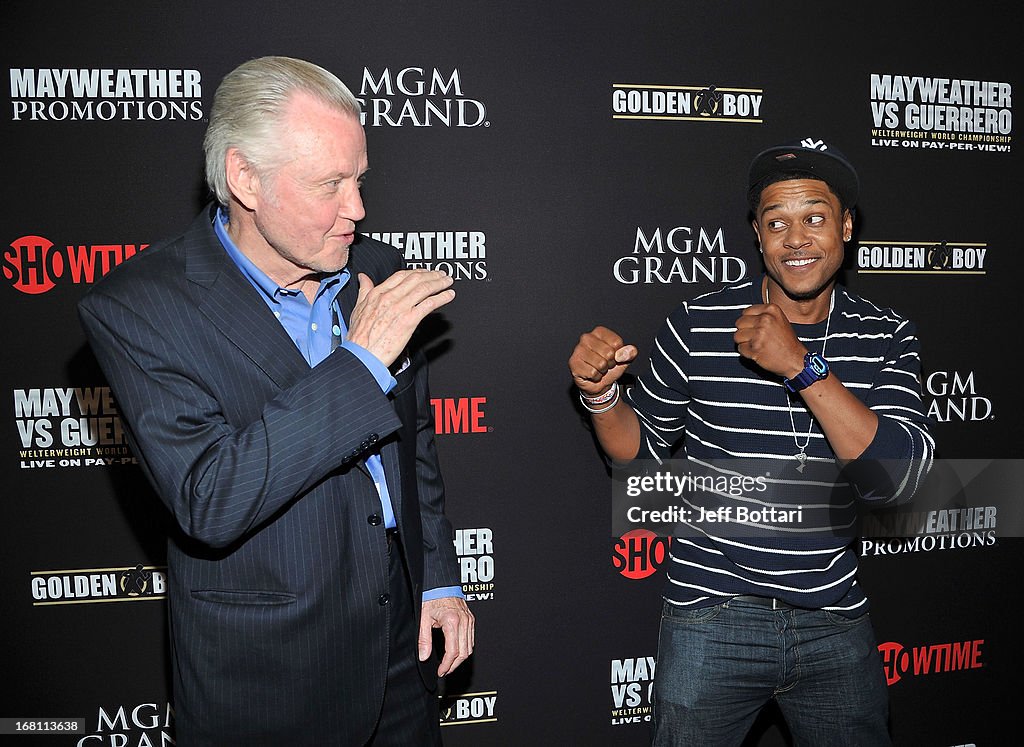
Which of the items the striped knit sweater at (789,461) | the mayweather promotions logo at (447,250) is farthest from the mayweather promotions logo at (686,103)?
the striped knit sweater at (789,461)

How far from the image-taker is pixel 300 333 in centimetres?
154

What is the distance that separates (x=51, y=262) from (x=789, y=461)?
1.98 m

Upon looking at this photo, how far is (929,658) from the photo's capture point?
9.06ft

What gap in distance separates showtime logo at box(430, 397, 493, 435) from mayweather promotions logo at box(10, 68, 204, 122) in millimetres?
1045

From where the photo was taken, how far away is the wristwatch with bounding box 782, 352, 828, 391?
1700 mm

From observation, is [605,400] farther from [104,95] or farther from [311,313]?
[104,95]

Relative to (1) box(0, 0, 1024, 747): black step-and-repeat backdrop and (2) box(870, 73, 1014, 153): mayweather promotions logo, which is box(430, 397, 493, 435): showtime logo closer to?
(1) box(0, 0, 1024, 747): black step-and-repeat backdrop

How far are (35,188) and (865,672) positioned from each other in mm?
2416

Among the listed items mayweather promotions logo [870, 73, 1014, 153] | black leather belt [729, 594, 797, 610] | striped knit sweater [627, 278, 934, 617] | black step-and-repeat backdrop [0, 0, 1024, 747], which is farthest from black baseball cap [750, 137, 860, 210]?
black leather belt [729, 594, 797, 610]

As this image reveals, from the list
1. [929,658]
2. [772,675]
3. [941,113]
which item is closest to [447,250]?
[772,675]

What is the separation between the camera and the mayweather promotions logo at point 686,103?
2.39 meters

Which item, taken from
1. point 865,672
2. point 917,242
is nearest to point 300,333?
point 865,672

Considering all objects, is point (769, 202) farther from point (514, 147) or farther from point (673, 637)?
point (673, 637)

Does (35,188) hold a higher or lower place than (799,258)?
higher
